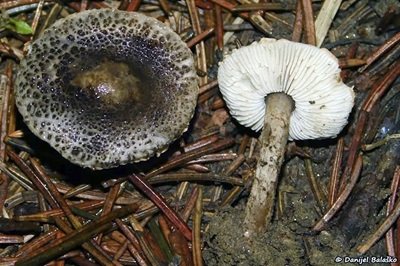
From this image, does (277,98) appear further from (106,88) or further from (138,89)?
(106,88)

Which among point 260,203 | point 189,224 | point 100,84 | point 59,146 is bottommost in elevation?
point 189,224

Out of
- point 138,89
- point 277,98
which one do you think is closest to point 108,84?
point 138,89

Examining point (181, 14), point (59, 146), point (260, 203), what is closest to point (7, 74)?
point (59, 146)

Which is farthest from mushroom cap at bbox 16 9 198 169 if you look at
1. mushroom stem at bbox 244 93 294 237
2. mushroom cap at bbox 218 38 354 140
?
mushroom stem at bbox 244 93 294 237

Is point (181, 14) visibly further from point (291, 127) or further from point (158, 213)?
point (158, 213)

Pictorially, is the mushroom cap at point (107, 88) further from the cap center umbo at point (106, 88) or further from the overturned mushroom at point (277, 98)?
the overturned mushroom at point (277, 98)

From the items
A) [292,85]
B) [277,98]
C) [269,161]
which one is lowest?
[269,161]

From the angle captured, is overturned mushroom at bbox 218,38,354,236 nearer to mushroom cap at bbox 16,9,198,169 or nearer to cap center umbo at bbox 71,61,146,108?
mushroom cap at bbox 16,9,198,169
